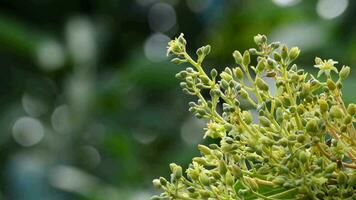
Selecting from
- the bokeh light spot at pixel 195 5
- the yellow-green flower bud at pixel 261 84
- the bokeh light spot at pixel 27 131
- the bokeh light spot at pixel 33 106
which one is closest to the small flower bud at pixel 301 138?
the yellow-green flower bud at pixel 261 84

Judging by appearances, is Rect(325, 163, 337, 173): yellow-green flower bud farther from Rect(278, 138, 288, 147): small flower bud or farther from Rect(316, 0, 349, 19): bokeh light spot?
Rect(316, 0, 349, 19): bokeh light spot

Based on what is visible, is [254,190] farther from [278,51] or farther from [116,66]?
[116,66]

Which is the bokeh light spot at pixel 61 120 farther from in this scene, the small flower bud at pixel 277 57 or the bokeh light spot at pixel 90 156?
the small flower bud at pixel 277 57

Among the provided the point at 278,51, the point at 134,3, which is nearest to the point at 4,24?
the point at 134,3

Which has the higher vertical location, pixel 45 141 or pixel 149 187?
pixel 45 141

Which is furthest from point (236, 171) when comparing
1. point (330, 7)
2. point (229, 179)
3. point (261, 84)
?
point (330, 7)

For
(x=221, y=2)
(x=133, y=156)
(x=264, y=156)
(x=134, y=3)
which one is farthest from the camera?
(x=134, y=3)

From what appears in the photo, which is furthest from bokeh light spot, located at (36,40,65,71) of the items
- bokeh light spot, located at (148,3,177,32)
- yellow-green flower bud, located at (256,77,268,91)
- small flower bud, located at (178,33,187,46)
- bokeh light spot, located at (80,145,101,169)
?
yellow-green flower bud, located at (256,77,268,91)
